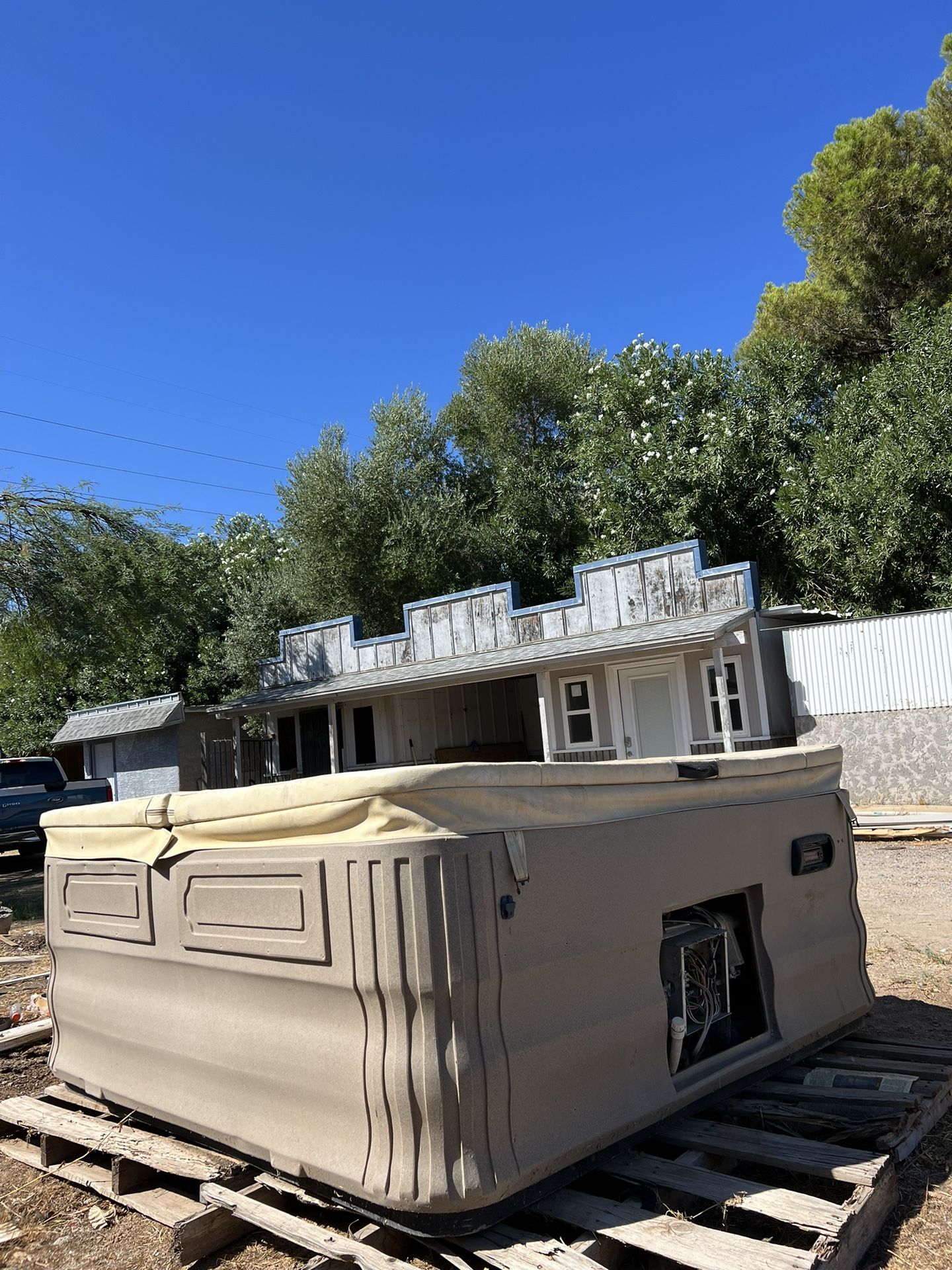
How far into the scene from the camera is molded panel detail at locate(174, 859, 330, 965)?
9.56 ft

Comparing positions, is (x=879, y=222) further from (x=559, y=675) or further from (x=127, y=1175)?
(x=127, y=1175)

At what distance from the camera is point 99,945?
402 cm

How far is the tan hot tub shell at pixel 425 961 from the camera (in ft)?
8.80

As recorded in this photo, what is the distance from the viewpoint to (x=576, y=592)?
18.3 meters

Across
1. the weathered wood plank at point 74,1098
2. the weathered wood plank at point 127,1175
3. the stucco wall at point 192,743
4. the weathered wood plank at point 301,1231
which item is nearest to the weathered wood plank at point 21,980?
the weathered wood plank at point 74,1098

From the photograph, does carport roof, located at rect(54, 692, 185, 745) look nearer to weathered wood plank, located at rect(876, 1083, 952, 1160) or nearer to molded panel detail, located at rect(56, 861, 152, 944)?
molded panel detail, located at rect(56, 861, 152, 944)

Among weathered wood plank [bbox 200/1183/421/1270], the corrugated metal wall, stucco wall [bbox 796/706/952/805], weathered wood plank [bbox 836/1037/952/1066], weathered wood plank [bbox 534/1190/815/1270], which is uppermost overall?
the corrugated metal wall

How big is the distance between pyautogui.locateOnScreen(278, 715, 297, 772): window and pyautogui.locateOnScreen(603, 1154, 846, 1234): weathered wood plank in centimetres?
2090

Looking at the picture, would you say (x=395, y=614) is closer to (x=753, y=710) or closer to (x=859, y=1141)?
(x=753, y=710)

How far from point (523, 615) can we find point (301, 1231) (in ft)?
54.6

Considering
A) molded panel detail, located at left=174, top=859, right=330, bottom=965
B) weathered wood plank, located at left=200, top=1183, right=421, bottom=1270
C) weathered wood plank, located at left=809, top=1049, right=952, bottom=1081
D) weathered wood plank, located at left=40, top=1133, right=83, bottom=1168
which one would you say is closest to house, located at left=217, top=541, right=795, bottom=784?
weathered wood plank, located at left=809, top=1049, right=952, bottom=1081

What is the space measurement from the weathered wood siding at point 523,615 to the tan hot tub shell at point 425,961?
13.0 meters

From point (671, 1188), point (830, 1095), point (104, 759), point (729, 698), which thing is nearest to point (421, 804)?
point (671, 1188)

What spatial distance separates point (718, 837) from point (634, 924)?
0.62 m
